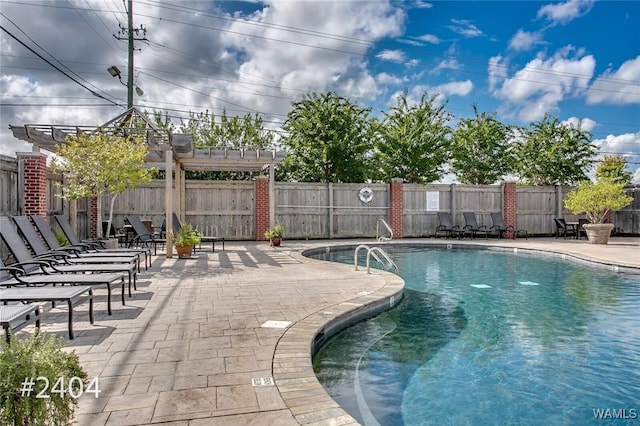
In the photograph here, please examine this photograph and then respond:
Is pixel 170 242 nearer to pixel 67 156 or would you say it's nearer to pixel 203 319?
pixel 67 156

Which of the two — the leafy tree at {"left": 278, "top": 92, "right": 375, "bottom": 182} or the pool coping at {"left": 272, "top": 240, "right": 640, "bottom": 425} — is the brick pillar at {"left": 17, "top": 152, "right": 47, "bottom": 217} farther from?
the leafy tree at {"left": 278, "top": 92, "right": 375, "bottom": 182}

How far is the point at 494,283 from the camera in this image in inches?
292

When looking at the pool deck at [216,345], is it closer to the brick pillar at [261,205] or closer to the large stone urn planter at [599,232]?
the brick pillar at [261,205]

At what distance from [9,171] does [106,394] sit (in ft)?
21.3

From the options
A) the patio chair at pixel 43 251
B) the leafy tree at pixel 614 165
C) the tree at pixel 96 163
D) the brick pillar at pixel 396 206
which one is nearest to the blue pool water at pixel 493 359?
the patio chair at pixel 43 251

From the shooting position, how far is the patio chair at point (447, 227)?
15003mm

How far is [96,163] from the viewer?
8430 millimetres

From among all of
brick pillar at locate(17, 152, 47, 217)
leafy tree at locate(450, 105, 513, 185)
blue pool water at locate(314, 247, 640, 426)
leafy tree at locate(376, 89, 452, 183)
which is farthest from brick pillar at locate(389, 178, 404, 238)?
brick pillar at locate(17, 152, 47, 217)

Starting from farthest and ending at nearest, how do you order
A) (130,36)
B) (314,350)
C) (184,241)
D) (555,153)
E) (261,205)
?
(130,36) < (555,153) < (261,205) < (184,241) < (314,350)

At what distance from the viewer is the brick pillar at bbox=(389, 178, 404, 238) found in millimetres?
15172

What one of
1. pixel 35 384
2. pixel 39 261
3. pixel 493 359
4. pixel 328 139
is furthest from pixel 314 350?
pixel 328 139

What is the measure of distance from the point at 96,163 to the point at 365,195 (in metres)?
9.04

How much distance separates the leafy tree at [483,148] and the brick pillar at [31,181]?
55.4 ft

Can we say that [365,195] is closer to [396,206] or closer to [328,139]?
[396,206]
